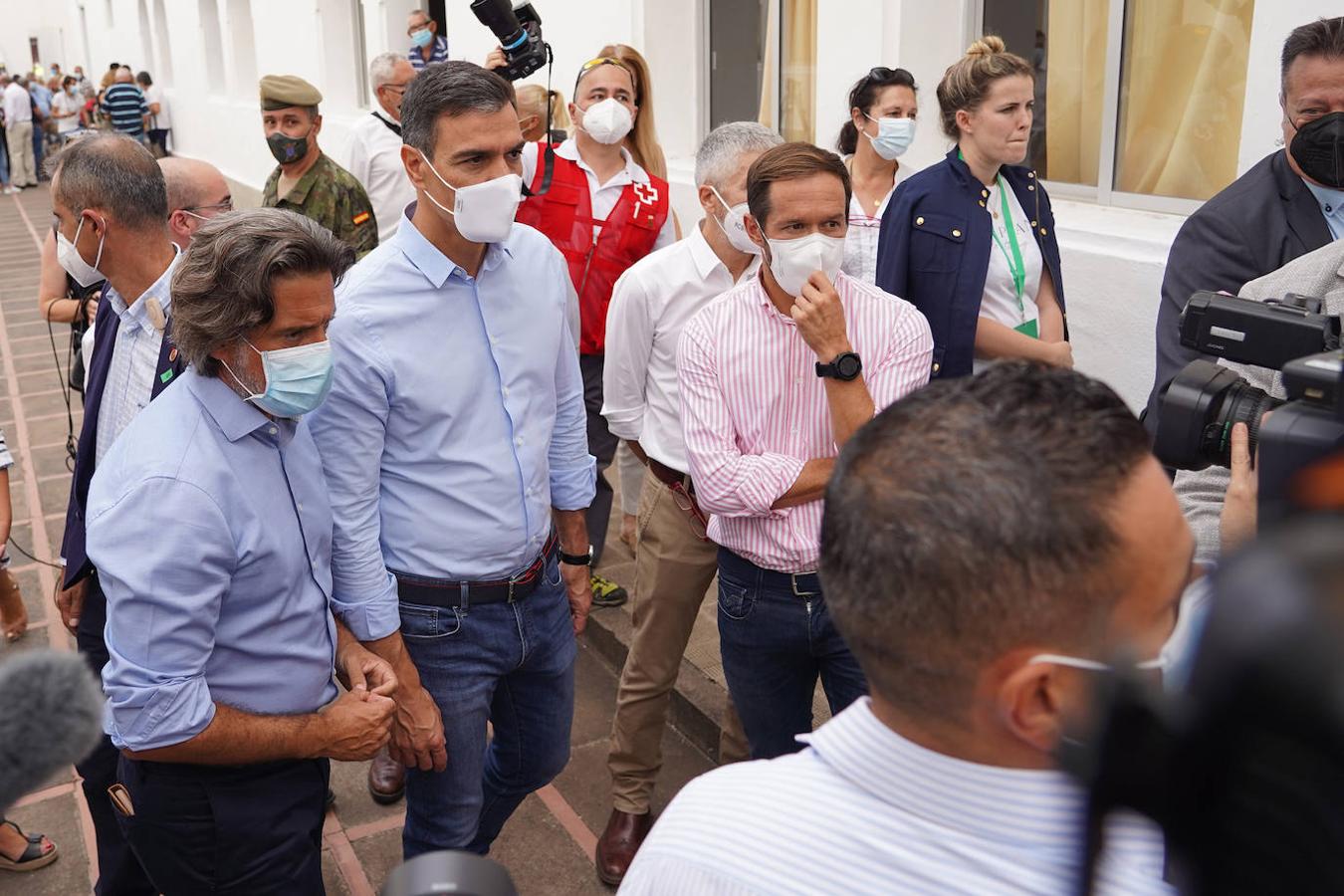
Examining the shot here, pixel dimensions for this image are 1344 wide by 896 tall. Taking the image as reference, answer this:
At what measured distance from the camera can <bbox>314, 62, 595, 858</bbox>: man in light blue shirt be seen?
2.40 m

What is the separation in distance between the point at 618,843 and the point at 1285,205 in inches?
91.8

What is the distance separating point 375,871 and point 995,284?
2.53m

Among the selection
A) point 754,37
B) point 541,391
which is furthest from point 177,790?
point 754,37

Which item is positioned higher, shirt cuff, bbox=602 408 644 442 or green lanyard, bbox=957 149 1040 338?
green lanyard, bbox=957 149 1040 338

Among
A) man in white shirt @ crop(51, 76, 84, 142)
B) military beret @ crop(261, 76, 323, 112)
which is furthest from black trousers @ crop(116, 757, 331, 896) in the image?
man in white shirt @ crop(51, 76, 84, 142)

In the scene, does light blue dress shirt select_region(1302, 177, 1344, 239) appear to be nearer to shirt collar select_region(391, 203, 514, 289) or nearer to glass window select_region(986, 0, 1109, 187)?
shirt collar select_region(391, 203, 514, 289)

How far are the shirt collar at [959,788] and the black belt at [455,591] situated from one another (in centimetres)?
160

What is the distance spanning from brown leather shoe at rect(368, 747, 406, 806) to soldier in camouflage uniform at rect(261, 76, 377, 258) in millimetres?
2373

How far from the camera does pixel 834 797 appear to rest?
1.07 m

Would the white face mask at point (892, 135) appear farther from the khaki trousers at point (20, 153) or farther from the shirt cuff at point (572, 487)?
the khaki trousers at point (20, 153)

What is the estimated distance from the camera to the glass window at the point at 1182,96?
14.3ft

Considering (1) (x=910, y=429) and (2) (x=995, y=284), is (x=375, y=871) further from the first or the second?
(1) (x=910, y=429)

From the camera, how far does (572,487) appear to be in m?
3.02

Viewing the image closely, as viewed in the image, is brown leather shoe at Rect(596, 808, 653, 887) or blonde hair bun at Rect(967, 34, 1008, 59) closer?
brown leather shoe at Rect(596, 808, 653, 887)
